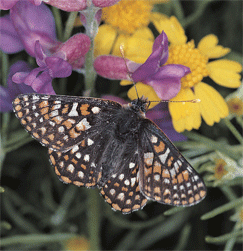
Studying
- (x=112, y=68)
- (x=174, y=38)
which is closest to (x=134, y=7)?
(x=174, y=38)

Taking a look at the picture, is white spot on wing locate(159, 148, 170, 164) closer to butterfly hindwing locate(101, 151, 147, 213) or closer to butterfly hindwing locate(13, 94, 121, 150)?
butterfly hindwing locate(101, 151, 147, 213)

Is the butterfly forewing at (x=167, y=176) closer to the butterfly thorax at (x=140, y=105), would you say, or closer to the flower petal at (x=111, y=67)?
the butterfly thorax at (x=140, y=105)

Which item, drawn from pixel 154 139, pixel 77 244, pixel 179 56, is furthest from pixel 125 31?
pixel 77 244

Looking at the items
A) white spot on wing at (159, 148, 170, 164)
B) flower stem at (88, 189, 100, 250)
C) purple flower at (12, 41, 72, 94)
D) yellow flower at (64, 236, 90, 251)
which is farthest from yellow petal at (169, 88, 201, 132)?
yellow flower at (64, 236, 90, 251)

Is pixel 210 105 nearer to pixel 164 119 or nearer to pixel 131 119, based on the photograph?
pixel 164 119

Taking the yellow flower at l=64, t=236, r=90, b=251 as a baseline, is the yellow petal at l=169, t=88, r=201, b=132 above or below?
above

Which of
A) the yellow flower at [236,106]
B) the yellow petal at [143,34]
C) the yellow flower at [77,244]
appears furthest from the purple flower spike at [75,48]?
the yellow flower at [77,244]

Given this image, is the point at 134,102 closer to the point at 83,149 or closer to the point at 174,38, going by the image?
the point at 83,149
